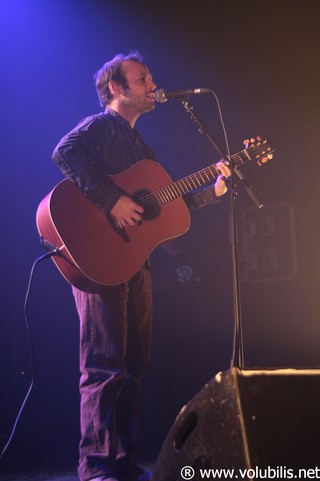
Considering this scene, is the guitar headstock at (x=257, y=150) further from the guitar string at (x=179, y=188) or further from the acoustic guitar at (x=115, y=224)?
the guitar string at (x=179, y=188)

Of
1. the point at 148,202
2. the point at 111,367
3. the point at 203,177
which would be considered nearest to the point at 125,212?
the point at 148,202

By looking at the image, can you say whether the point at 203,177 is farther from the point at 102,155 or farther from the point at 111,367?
the point at 111,367

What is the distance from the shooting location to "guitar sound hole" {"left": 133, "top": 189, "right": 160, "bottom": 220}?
2.99 m

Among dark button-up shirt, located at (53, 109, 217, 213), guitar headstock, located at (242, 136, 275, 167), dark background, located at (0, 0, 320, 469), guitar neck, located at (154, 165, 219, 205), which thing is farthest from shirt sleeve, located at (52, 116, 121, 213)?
dark background, located at (0, 0, 320, 469)

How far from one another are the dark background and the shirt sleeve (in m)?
1.06

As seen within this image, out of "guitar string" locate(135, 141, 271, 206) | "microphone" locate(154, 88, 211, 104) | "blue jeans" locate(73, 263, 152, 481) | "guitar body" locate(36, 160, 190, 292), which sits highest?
"microphone" locate(154, 88, 211, 104)

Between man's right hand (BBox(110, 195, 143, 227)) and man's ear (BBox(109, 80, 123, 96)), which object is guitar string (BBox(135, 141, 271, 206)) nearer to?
man's right hand (BBox(110, 195, 143, 227))

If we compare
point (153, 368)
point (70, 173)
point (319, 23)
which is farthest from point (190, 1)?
point (153, 368)

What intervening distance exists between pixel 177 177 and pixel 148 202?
3.75ft

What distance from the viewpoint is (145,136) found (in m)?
4.16

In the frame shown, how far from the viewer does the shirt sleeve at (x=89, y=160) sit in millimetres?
2818

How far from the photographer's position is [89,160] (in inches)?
115

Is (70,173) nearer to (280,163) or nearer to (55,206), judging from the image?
(55,206)

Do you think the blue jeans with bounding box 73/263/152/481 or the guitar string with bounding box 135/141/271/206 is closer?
the blue jeans with bounding box 73/263/152/481
